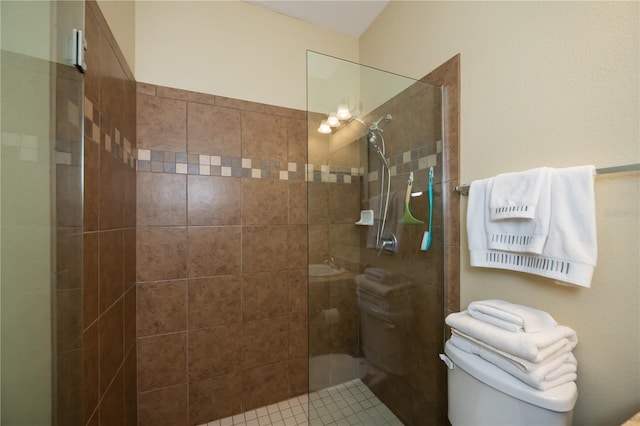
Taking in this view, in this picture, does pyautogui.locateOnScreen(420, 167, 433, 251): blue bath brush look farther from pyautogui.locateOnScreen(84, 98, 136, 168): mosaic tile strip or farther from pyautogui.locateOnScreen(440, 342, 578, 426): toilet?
pyautogui.locateOnScreen(84, 98, 136, 168): mosaic tile strip

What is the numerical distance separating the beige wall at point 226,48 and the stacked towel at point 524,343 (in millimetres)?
1719

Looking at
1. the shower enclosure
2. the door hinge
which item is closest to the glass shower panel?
the door hinge

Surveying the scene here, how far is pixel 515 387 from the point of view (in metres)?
0.72

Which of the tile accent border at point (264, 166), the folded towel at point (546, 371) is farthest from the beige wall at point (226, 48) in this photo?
the folded towel at point (546, 371)

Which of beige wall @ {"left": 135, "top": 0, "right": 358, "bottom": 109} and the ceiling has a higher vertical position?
the ceiling

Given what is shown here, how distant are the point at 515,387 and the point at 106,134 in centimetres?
173

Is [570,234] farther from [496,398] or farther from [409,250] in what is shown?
[409,250]

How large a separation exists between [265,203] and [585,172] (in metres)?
1.55

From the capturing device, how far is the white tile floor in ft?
4.13

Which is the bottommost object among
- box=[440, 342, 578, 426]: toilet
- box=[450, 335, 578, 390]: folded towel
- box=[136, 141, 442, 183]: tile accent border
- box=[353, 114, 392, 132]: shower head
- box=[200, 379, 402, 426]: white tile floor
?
box=[200, 379, 402, 426]: white tile floor

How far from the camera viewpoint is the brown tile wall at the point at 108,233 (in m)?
0.87

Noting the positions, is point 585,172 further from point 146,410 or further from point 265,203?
point 146,410

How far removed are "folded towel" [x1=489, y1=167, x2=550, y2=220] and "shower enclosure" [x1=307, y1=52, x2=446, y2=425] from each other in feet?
1.18

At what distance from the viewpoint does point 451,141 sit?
1.23 meters
